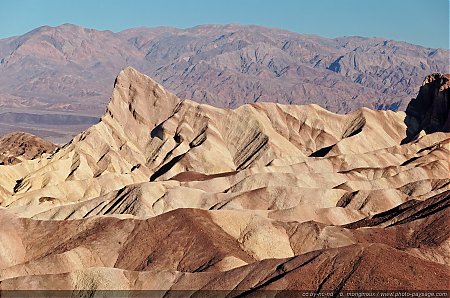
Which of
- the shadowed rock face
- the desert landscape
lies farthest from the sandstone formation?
the shadowed rock face

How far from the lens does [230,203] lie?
91750mm

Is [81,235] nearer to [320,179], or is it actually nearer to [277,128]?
[320,179]

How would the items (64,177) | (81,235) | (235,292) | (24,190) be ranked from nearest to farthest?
(235,292) → (81,235) → (24,190) → (64,177)

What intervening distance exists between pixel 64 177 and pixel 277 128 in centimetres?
5210

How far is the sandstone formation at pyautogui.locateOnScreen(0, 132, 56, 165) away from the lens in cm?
15800

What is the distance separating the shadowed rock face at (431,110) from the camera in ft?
511

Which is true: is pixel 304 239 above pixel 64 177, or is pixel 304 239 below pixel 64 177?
above

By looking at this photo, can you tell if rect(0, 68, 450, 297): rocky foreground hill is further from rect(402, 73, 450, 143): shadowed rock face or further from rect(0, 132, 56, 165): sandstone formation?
rect(0, 132, 56, 165): sandstone formation

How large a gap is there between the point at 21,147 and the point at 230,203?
90.7 metres

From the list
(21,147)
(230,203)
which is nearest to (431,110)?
(230,203)

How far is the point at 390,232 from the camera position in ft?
230

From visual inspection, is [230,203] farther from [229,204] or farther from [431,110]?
[431,110]

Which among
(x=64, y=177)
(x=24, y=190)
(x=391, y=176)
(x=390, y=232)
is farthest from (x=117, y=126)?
(x=390, y=232)

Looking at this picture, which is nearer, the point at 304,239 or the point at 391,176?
the point at 304,239
